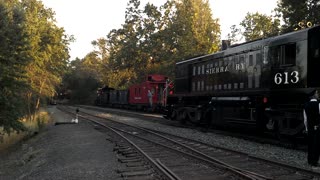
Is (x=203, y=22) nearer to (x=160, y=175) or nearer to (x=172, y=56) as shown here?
(x=172, y=56)

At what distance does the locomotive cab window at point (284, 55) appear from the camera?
465 inches

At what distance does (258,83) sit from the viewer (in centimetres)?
1364

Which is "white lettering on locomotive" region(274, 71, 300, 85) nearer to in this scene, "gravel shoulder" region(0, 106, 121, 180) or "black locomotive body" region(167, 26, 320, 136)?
"black locomotive body" region(167, 26, 320, 136)

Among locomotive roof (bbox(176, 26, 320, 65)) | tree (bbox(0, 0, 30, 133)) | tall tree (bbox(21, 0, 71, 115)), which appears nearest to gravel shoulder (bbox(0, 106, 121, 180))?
tree (bbox(0, 0, 30, 133))

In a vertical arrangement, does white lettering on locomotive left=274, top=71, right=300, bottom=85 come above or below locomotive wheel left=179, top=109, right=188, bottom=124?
above

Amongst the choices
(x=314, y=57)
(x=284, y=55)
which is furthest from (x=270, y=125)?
(x=314, y=57)

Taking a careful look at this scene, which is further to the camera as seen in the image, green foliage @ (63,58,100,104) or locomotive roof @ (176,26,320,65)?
green foliage @ (63,58,100,104)

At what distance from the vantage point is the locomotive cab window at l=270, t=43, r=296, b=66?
38.8 ft

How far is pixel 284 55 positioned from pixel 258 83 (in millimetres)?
1837

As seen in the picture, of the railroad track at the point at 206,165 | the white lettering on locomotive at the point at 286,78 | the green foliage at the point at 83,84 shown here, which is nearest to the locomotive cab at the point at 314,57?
the white lettering on locomotive at the point at 286,78

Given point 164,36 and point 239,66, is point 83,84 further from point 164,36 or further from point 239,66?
point 239,66

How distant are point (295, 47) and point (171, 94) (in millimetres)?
10661

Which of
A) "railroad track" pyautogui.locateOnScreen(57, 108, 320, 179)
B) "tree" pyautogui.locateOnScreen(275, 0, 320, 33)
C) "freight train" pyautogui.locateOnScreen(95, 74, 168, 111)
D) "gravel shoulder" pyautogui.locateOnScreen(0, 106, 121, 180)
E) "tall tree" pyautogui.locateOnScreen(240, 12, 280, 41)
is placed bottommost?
"gravel shoulder" pyautogui.locateOnScreen(0, 106, 121, 180)

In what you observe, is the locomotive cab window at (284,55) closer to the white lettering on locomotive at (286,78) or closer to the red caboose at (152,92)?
the white lettering on locomotive at (286,78)
